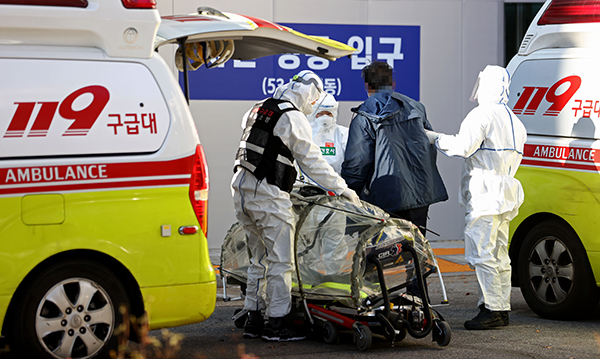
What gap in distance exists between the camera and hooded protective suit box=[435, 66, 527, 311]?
19.4 feet

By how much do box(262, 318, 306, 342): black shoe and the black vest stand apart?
986 mm

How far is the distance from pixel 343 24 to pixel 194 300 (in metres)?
7.14

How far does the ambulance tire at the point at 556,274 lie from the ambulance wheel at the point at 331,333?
212cm

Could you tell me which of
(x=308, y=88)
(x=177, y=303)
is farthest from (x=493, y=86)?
(x=177, y=303)

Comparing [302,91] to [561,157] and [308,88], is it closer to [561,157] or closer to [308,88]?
[308,88]

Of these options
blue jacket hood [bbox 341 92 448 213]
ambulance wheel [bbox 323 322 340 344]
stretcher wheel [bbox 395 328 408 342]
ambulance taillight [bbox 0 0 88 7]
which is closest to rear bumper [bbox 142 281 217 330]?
ambulance wheel [bbox 323 322 340 344]

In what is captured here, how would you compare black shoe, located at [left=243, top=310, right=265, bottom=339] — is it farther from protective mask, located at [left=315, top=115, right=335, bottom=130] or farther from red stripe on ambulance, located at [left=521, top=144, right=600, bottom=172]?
protective mask, located at [left=315, top=115, right=335, bottom=130]

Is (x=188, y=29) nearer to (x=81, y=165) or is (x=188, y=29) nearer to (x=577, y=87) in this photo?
(x=81, y=165)

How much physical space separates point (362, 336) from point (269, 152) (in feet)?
4.92

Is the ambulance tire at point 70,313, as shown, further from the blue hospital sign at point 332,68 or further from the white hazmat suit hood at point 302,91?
the blue hospital sign at point 332,68

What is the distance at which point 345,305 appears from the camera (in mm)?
5309

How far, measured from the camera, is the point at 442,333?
5.19m

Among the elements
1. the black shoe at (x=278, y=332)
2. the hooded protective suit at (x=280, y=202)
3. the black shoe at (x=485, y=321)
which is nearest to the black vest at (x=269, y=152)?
the hooded protective suit at (x=280, y=202)

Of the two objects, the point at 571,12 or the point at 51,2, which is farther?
the point at 571,12
